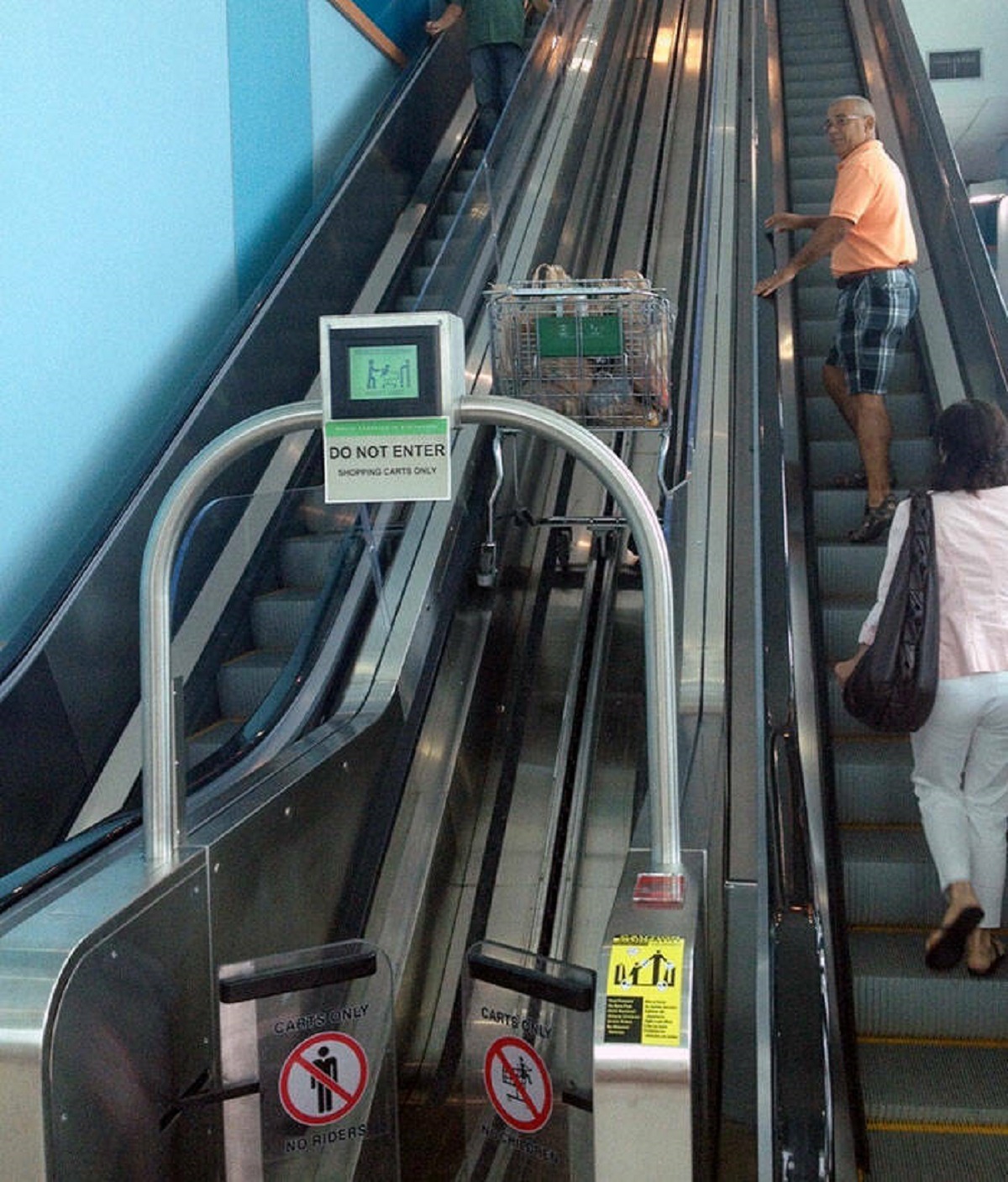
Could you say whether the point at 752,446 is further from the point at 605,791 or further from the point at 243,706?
the point at 243,706

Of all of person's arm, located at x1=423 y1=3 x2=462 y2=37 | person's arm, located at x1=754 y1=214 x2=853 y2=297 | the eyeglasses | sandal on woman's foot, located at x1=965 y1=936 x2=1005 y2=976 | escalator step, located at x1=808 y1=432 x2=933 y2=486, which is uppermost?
person's arm, located at x1=423 y1=3 x2=462 y2=37

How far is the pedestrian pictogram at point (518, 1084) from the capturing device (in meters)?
2.49

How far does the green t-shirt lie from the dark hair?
563 centimetres

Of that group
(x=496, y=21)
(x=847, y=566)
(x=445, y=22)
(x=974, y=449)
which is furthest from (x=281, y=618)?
(x=445, y=22)

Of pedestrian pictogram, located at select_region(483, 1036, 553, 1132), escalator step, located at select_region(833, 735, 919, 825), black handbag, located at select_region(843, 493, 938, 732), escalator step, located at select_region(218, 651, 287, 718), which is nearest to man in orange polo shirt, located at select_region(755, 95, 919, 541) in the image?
escalator step, located at select_region(833, 735, 919, 825)

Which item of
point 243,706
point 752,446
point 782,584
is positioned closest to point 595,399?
point 752,446

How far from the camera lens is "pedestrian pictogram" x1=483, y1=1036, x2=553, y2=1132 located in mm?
2490

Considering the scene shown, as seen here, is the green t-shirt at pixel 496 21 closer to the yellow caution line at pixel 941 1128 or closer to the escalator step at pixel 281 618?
the escalator step at pixel 281 618

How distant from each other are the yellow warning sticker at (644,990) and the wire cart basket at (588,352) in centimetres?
230

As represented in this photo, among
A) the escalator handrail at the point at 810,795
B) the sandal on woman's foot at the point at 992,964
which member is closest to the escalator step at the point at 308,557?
the escalator handrail at the point at 810,795

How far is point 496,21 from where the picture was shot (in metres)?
8.60

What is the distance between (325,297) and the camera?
7285mm

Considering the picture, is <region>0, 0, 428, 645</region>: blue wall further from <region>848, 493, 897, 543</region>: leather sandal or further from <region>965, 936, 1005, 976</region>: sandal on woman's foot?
<region>965, 936, 1005, 976</region>: sandal on woman's foot

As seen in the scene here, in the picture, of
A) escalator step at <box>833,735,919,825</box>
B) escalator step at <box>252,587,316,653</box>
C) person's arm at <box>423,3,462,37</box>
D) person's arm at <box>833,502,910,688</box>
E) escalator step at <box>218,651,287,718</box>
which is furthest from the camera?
person's arm at <box>423,3,462,37</box>
